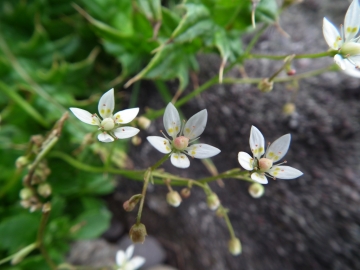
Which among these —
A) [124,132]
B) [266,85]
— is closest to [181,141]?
[124,132]

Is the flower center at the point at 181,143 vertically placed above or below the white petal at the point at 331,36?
below

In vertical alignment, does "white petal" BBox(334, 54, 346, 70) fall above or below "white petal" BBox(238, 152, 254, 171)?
above

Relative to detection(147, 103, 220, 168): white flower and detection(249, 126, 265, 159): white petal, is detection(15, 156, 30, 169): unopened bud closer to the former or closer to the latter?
detection(147, 103, 220, 168): white flower

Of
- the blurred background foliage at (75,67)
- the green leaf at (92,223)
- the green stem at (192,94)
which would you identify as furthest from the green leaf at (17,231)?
the green stem at (192,94)

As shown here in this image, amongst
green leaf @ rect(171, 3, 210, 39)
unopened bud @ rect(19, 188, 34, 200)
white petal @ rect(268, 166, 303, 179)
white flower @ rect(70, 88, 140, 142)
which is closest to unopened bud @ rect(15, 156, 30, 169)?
unopened bud @ rect(19, 188, 34, 200)

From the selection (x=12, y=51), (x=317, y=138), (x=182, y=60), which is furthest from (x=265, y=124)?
(x=12, y=51)

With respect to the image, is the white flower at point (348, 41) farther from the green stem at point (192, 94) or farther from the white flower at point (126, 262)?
the white flower at point (126, 262)
